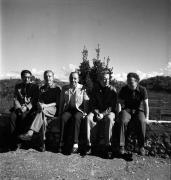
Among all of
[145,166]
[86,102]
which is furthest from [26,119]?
[145,166]

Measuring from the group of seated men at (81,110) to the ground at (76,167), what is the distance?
0.88 ft

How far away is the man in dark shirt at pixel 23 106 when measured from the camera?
200 inches

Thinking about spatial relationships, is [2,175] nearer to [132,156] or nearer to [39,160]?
[39,160]

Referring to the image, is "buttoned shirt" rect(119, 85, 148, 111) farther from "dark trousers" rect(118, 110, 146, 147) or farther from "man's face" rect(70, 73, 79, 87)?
"man's face" rect(70, 73, 79, 87)

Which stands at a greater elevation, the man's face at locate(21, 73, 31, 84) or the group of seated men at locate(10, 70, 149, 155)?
the man's face at locate(21, 73, 31, 84)

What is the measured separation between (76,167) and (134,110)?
1.62m

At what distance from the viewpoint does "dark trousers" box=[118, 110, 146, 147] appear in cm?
479

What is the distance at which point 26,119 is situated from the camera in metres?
5.19

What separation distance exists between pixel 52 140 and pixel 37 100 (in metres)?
0.94

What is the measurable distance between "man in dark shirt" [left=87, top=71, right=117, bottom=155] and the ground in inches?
19.2

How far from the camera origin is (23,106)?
540 cm

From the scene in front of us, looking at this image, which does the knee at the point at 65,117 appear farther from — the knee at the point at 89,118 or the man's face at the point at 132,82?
the man's face at the point at 132,82

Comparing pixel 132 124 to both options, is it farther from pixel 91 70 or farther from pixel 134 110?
pixel 91 70

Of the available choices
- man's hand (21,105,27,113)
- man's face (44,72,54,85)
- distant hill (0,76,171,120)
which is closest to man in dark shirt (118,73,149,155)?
man's face (44,72,54,85)
